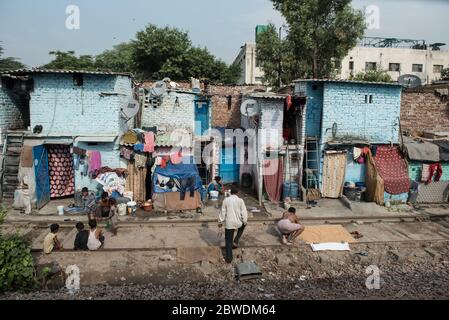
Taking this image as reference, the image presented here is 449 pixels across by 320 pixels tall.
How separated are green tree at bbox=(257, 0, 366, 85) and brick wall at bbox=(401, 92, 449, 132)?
5.27 metres

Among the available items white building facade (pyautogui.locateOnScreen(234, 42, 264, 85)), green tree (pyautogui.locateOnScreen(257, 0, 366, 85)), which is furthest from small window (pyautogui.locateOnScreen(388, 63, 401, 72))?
green tree (pyautogui.locateOnScreen(257, 0, 366, 85))

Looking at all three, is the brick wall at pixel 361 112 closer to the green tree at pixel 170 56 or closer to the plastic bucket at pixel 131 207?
the plastic bucket at pixel 131 207

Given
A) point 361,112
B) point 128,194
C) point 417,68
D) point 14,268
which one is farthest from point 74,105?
point 417,68

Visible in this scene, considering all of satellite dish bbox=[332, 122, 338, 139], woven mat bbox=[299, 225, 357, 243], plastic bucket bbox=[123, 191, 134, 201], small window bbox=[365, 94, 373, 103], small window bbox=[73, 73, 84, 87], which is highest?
small window bbox=[73, 73, 84, 87]

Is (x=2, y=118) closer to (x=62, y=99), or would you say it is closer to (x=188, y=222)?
(x=62, y=99)

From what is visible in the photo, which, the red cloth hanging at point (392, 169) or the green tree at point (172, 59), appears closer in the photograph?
the red cloth hanging at point (392, 169)

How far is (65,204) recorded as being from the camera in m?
14.2

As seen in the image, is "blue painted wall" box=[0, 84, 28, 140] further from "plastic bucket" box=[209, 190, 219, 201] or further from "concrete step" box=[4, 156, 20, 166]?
"plastic bucket" box=[209, 190, 219, 201]

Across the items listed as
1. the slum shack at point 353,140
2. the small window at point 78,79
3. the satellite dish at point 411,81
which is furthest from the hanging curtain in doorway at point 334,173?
the small window at point 78,79

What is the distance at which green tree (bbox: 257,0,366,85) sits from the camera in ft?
67.8

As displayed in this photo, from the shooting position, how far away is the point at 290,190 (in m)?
15.2

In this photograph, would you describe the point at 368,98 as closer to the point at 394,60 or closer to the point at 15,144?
the point at 15,144

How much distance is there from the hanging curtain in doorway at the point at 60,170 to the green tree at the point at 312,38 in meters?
13.9

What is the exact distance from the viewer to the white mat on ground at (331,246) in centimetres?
1049
